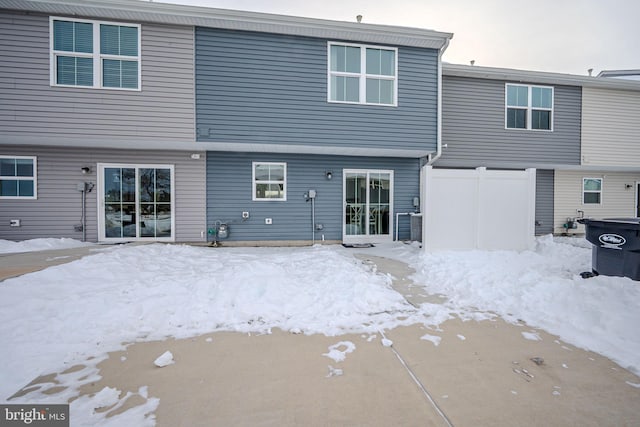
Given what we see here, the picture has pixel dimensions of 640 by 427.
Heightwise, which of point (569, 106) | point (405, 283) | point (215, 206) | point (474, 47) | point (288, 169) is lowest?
point (405, 283)

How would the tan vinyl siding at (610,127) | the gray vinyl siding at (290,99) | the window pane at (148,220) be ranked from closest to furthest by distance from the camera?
1. the gray vinyl siding at (290,99)
2. the window pane at (148,220)
3. the tan vinyl siding at (610,127)

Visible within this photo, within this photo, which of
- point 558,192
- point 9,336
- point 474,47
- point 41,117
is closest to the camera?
point 9,336

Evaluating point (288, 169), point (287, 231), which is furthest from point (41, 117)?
point (287, 231)

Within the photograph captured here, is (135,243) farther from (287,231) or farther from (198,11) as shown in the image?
(198,11)

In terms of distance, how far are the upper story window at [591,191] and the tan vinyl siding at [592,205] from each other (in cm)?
12

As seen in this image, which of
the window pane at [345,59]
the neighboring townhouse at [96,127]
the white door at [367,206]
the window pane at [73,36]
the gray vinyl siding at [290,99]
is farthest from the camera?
the white door at [367,206]

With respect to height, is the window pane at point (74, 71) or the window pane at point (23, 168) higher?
the window pane at point (74, 71)

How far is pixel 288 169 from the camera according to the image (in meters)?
7.97

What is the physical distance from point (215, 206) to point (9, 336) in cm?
541

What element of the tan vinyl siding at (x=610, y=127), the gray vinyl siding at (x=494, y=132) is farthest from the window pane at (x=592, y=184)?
the gray vinyl siding at (x=494, y=132)

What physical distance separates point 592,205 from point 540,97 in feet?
15.8

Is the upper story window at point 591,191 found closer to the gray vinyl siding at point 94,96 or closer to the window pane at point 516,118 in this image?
the window pane at point 516,118

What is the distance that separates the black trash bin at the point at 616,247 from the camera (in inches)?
157

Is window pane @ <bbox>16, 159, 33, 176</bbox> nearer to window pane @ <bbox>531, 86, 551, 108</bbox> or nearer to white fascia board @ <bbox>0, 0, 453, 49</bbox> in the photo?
white fascia board @ <bbox>0, 0, 453, 49</bbox>
